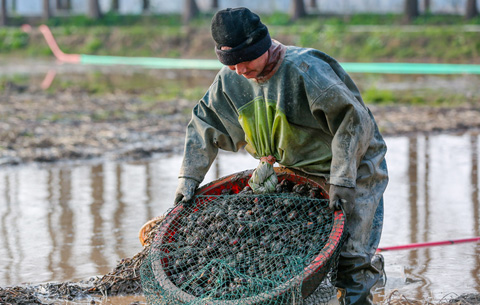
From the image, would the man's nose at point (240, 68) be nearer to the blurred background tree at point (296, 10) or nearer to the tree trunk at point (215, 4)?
the blurred background tree at point (296, 10)

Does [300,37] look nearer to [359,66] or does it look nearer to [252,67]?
[359,66]

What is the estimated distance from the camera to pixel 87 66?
26.0 m

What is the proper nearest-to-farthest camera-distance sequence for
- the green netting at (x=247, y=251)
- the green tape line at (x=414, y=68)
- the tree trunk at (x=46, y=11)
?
the green netting at (x=247, y=251)
the green tape line at (x=414, y=68)
the tree trunk at (x=46, y=11)

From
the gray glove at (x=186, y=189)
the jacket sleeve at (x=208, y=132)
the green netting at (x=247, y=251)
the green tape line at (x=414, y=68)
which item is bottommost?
the green tape line at (x=414, y=68)

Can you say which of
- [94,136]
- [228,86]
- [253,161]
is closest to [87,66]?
[94,136]

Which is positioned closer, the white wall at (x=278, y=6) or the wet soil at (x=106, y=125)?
the wet soil at (x=106, y=125)

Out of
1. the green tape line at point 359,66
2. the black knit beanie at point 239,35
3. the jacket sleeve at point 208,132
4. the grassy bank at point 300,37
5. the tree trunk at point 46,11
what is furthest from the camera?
the tree trunk at point 46,11

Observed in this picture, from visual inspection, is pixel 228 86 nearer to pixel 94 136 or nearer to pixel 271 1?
pixel 94 136

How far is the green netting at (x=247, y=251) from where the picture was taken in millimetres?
3400

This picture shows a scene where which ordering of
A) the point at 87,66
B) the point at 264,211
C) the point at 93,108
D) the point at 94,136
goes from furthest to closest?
the point at 87,66 → the point at 93,108 → the point at 94,136 → the point at 264,211

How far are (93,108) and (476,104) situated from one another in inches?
284

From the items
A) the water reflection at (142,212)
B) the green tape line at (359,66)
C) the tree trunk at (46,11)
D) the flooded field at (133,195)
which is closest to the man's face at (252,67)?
the flooded field at (133,195)

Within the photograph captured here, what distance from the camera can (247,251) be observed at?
12.0ft

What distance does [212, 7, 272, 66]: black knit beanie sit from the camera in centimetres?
356
